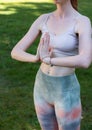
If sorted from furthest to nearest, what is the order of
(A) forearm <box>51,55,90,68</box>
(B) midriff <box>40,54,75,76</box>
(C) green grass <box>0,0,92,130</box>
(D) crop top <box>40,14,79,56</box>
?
(C) green grass <box>0,0,92,130</box> → (B) midriff <box>40,54,75,76</box> → (D) crop top <box>40,14,79,56</box> → (A) forearm <box>51,55,90,68</box>

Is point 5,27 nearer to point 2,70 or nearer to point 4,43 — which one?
point 4,43

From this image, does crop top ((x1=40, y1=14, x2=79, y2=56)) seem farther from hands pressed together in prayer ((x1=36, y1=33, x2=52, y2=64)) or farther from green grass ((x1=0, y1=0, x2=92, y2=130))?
green grass ((x1=0, y1=0, x2=92, y2=130))

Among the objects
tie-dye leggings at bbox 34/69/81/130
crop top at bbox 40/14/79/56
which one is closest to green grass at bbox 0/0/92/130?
tie-dye leggings at bbox 34/69/81/130

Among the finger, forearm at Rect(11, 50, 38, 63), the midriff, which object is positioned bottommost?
the midriff

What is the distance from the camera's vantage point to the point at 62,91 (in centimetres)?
310

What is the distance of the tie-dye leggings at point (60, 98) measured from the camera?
3105mm

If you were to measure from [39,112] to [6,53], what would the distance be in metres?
4.48

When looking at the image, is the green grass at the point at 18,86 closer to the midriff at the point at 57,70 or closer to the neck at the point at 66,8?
the midriff at the point at 57,70

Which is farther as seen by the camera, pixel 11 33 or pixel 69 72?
pixel 11 33

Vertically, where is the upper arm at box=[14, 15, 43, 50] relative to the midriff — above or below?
above

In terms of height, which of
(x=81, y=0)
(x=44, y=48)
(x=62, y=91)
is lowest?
(x=81, y=0)

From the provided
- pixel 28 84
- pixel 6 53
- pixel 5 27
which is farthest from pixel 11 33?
pixel 28 84

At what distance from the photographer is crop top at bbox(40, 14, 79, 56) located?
9.75 ft

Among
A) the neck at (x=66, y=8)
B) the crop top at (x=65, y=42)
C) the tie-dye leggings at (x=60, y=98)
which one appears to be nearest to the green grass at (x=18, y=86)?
the tie-dye leggings at (x=60, y=98)
